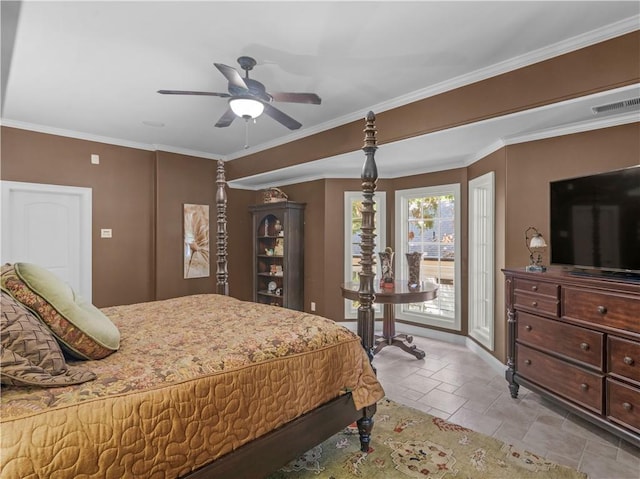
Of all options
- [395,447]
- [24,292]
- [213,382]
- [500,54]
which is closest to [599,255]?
[500,54]

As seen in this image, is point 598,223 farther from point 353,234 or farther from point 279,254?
point 279,254

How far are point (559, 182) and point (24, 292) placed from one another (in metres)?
3.50

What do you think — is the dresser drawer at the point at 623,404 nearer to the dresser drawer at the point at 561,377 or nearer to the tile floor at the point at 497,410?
the dresser drawer at the point at 561,377

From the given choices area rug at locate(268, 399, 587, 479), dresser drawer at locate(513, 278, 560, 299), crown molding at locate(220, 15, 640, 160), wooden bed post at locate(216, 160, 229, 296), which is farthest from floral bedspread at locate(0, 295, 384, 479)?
crown molding at locate(220, 15, 640, 160)

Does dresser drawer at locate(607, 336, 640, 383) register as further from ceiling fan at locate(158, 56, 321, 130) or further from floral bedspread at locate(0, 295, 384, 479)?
ceiling fan at locate(158, 56, 321, 130)

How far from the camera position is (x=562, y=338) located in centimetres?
255

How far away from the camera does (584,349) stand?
240cm

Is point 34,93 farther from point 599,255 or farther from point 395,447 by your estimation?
point 599,255

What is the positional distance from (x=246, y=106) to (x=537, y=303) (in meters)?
2.72

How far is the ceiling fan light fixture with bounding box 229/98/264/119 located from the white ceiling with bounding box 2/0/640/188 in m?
0.37

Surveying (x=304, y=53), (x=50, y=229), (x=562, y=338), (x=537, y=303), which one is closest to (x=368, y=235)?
(x=304, y=53)

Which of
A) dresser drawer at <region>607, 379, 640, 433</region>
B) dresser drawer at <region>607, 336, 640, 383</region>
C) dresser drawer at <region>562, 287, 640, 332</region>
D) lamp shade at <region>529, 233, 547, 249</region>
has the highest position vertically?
lamp shade at <region>529, 233, 547, 249</region>

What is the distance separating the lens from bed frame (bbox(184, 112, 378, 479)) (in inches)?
58.7

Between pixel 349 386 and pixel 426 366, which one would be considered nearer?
pixel 349 386
